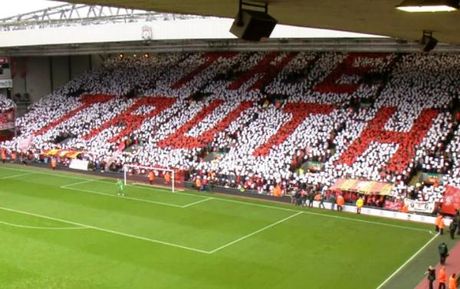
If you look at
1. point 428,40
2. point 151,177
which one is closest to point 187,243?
point 151,177

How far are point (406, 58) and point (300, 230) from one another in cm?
2031

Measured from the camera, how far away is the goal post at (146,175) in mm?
33375

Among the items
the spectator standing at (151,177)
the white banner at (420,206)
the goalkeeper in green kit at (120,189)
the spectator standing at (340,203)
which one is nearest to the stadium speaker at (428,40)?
the white banner at (420,206)

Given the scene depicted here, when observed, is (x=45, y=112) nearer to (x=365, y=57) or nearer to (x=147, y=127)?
(x=147, y=127)

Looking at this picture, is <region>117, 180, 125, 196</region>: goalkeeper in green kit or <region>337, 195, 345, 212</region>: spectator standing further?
<region>117, 180, 125, 196</region>: goalkeeper in green kit

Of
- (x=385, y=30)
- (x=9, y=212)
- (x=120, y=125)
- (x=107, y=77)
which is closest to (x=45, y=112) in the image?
(x=107, y=77)

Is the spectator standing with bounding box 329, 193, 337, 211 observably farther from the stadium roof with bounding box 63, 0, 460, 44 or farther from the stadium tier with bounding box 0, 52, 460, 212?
the stadium roof with bounding box 63, 0, 460, 44

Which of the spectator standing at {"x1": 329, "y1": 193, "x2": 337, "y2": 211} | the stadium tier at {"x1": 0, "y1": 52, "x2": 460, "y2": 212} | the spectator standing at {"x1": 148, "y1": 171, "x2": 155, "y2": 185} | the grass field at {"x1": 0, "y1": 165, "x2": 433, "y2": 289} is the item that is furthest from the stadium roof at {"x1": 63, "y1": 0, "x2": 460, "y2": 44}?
the spectator standing at {"x1": 148, "y1": 171, "x2": 155, "y2": 185}

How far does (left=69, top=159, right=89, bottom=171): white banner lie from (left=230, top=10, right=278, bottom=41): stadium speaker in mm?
31533

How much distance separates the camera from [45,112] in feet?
164

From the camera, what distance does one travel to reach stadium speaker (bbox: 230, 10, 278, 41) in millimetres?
7637

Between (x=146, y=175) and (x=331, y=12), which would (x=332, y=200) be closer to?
(x=146, y=175)

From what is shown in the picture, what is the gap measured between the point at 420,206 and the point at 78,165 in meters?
21.9

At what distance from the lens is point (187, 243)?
22.2 m
